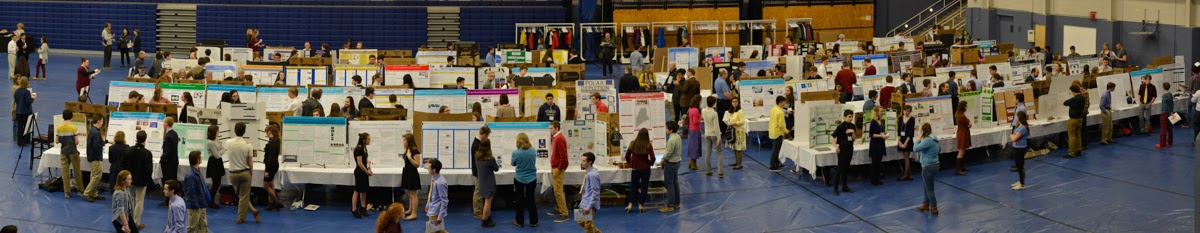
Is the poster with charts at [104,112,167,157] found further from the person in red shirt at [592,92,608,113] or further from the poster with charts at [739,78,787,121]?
the poster with charts at [739,78,787,121]

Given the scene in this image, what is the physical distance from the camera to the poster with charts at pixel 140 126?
18.3 m

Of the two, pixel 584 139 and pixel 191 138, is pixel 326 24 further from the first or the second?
pixel 584 139

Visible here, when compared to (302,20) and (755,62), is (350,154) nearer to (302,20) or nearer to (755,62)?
(755,62)

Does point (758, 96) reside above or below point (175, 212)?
above

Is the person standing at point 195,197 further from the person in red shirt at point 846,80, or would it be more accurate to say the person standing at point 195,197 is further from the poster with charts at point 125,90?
the person in red shirt at point 846,80

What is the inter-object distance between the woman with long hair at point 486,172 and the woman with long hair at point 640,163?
1906mm

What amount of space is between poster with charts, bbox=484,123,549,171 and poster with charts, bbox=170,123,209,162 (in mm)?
3988

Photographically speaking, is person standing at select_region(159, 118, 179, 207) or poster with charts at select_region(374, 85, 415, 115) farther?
poster with charts at select_region(374, 85, 415, 115)

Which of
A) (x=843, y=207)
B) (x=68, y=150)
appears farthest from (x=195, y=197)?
(x=843, y=207)

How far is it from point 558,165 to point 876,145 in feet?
17.5

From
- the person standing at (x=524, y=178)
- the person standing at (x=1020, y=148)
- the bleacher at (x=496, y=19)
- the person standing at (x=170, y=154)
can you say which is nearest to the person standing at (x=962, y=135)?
the person standing at (x=1020, y=148)

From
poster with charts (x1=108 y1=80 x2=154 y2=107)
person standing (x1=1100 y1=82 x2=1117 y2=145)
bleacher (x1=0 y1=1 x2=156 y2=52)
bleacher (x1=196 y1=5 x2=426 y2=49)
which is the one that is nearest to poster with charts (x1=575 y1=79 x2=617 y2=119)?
poster with charts (x1=108 y1=80 x2=154 y2=107)

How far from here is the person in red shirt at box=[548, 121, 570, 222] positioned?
17.0 meters

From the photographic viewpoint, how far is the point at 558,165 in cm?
1703
